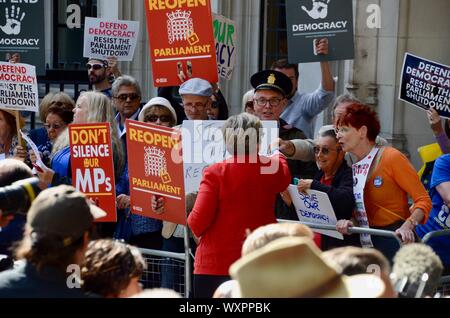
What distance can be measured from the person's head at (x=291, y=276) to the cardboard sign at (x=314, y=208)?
303cm

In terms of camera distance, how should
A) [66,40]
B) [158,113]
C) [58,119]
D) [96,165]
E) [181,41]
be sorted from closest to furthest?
[96,165] → [158,113] → [181,41] → [58,119] → [66,40]

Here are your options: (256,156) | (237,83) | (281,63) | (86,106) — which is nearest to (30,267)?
(256,156)

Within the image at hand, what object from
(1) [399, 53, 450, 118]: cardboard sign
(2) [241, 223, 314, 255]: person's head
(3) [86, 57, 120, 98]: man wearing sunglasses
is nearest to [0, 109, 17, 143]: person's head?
(3) [86, 57, 120, 98]: man wearing sunglasses

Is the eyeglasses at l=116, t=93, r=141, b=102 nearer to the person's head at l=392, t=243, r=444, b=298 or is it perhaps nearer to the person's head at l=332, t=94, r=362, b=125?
the person's head at l=332, t=94, r=362, b=125

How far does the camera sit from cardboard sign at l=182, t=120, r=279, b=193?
761 centimetres

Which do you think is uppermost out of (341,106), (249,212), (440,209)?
(341,106)

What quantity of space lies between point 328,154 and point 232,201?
1.10 m

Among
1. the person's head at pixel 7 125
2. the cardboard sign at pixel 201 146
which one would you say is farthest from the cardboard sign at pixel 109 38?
the cardboard sign at pixel 201 146

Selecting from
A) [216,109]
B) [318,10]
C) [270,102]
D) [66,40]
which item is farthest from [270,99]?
[66,40]

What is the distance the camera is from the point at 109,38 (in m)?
11.5

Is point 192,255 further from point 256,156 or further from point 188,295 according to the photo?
point 256,156

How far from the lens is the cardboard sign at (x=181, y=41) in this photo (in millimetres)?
8445

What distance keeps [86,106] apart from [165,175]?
3.48ft

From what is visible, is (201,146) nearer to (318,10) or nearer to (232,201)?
(232,201)
